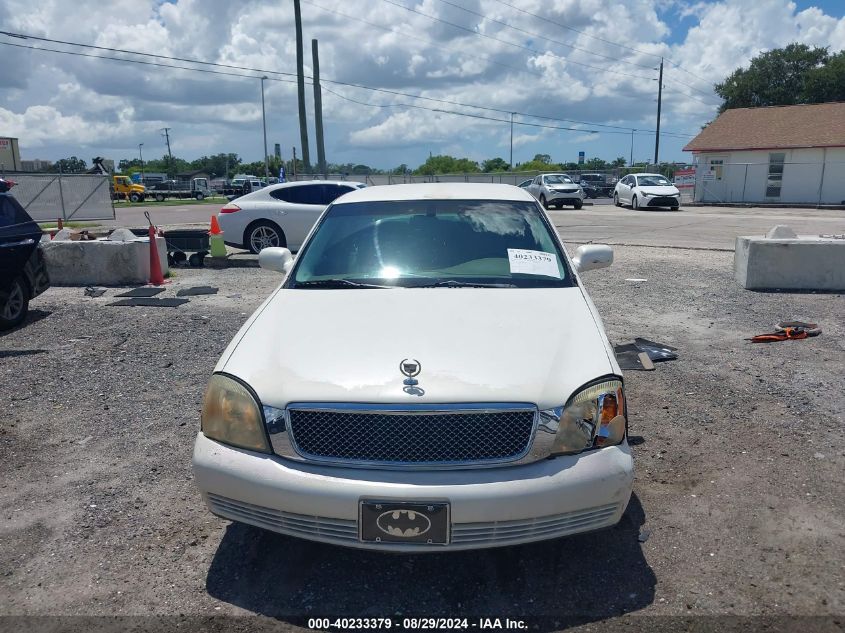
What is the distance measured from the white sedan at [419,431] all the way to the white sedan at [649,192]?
27813mm

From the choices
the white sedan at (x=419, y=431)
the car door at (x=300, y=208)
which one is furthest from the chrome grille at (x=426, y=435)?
the car door at (x=300, y=208)

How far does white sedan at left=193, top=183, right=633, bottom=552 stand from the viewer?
9.15 ft

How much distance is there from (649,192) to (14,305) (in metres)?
26.2

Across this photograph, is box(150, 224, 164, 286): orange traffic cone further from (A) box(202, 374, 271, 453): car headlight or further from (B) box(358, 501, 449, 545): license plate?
(B) box(358, 501, 449, 545): license plate

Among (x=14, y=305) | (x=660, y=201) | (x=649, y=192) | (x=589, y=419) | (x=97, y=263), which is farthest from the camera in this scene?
(x=649, y=192)

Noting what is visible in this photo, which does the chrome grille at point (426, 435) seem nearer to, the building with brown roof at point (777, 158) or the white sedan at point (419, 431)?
the white sedan at point (419, 431)

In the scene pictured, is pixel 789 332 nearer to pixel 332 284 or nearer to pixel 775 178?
pixel 332 284

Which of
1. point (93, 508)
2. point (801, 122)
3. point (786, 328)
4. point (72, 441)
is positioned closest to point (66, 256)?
point (72, 441)

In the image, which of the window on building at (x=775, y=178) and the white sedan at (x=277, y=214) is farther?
the window on building at (x=775, y=178)

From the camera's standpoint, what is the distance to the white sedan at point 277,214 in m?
13.2

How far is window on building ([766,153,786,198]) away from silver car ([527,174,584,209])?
34.0ft

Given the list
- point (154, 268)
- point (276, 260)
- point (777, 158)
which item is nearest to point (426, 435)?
point (276, 260)

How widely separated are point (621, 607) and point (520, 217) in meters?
2.50

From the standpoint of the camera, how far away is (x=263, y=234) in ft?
43.8
